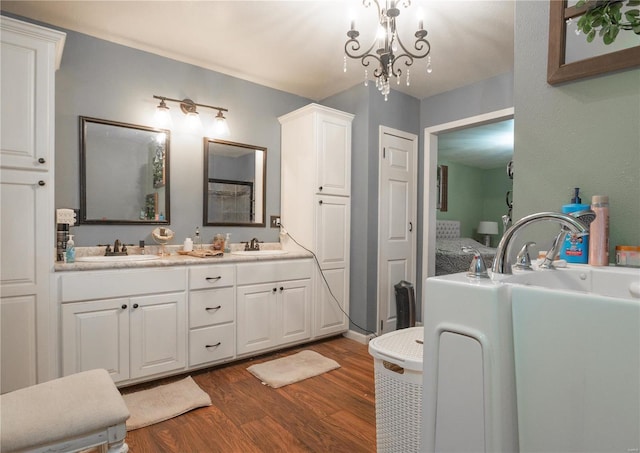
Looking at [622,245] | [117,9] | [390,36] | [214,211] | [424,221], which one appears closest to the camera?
[622,245]

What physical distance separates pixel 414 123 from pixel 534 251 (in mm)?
2627

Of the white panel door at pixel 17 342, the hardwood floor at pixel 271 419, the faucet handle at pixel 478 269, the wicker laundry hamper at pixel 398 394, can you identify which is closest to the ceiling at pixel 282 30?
the faucet handle at pixel 478 269

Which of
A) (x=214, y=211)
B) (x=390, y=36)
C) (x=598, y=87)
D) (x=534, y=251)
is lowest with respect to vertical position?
(x=534, y=251)

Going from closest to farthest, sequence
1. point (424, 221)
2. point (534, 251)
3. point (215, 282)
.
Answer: point (534, 251) < point (215, 282) < point (424, 221)

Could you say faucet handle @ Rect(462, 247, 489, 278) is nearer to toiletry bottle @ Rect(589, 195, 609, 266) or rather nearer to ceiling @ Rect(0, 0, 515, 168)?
toiletry bottle @ Rect(589, 195, 609, 266)

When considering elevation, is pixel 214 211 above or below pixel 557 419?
above

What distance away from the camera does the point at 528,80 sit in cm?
137

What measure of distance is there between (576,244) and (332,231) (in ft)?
7.17

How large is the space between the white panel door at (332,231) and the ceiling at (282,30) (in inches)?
46.8

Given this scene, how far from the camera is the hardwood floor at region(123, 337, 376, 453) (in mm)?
1694

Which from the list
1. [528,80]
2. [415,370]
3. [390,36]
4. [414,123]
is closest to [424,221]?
[414,123]

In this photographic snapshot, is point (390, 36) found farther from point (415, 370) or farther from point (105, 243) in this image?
point (105, 243)

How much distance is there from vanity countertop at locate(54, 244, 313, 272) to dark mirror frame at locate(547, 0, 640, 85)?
7.13ft

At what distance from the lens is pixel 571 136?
1255 millimetres
